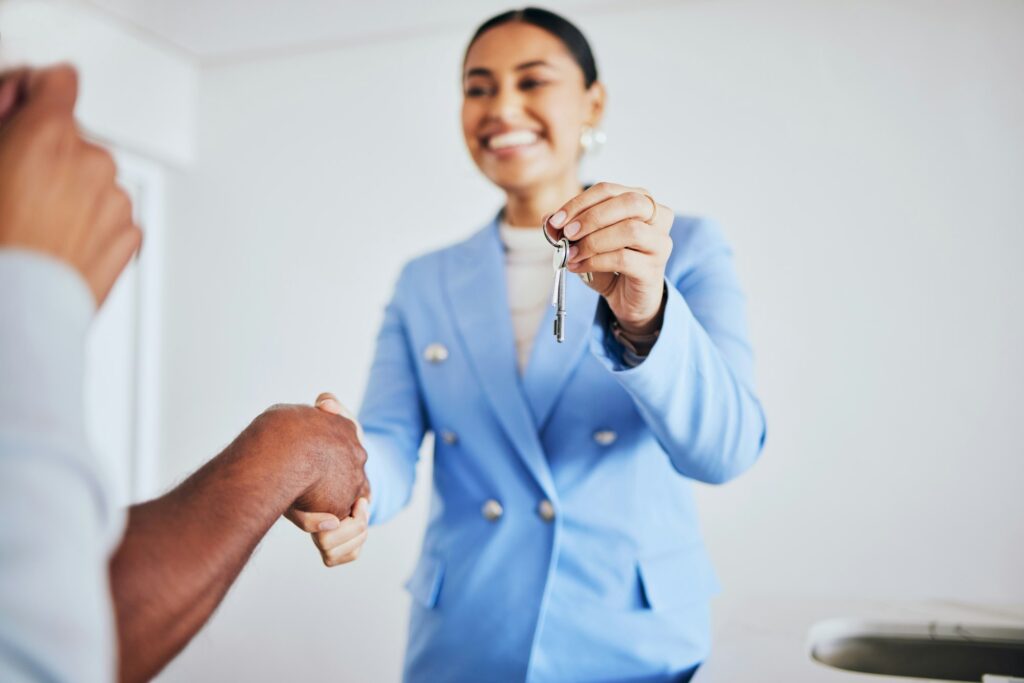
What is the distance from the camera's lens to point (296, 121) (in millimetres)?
2268

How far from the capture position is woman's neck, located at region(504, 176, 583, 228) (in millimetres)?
848

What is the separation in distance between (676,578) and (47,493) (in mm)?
616

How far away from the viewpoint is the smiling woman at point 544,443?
29.2 inches

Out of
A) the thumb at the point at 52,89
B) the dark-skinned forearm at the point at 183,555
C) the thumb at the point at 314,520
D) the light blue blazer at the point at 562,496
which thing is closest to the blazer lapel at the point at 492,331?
the light blue blazer at the point at 562,496

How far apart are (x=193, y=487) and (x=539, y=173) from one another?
0.51 metres

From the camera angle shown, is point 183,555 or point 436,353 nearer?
point 183,555

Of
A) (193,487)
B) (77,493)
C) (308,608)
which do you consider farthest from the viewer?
(308,608)

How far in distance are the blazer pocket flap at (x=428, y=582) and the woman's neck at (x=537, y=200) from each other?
0.35 meters

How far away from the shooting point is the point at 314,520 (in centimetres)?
59

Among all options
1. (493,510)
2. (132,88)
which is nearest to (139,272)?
(132,88)

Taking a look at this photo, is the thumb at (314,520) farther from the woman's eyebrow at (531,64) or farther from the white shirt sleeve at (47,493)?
the woman's eyebrow at (531,64)

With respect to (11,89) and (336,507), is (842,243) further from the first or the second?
(11,89)

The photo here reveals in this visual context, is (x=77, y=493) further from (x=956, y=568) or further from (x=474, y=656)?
(x=956, y=568)

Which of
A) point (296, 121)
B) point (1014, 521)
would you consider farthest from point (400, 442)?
point (296, 121)
